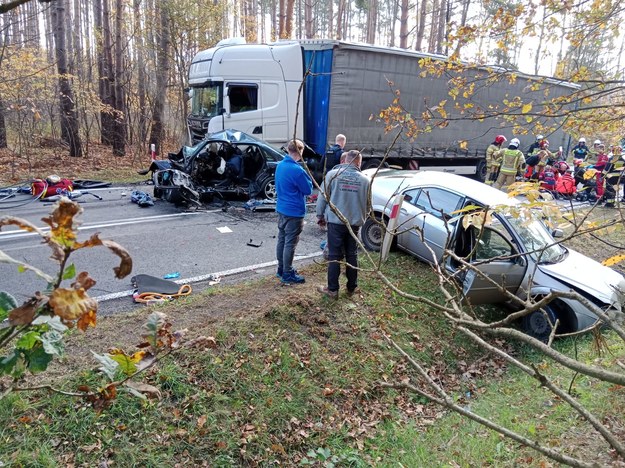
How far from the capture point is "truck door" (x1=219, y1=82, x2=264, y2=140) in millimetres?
12109

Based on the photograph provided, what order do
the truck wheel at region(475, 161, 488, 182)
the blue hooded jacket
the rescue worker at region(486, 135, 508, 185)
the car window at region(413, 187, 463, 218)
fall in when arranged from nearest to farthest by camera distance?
the blue hooded jacket, the car window at region(413, 187, 463, 218), the rescue worker at region(486, 135, 508, 185), the truck wheel at region(475, 161, 488, 182)

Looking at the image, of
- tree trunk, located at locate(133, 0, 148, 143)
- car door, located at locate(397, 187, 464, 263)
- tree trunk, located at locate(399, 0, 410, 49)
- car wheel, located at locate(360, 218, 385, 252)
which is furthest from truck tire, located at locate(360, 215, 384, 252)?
tree trunk, located at locate(399, 0, 410, 49)

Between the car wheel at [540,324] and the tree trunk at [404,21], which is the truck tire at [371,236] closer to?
the car wheel at [540,324]

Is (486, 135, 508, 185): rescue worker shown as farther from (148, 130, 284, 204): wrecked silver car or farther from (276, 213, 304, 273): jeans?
(276, 213, 304, 273): jeans

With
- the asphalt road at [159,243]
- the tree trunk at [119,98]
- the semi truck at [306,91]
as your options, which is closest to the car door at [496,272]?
the asphalt road at [159,243]

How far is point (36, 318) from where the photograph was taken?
Result: 1010mm

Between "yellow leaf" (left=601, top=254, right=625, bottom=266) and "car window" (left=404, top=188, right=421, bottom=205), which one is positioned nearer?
"yellow leaf" (left=601, top=254, right=625, bottom=266)

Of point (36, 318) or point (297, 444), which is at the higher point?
point (36, 318)

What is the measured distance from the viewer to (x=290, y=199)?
5.62m

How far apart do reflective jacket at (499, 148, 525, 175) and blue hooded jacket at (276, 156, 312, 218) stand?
8407 mm

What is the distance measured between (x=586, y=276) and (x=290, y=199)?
4.12 metres

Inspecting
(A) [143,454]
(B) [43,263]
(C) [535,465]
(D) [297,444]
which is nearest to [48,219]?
(A) [143,454]

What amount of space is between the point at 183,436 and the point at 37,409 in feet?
3.78

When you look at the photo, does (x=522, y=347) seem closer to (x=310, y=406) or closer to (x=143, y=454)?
(x=310, y=406)
